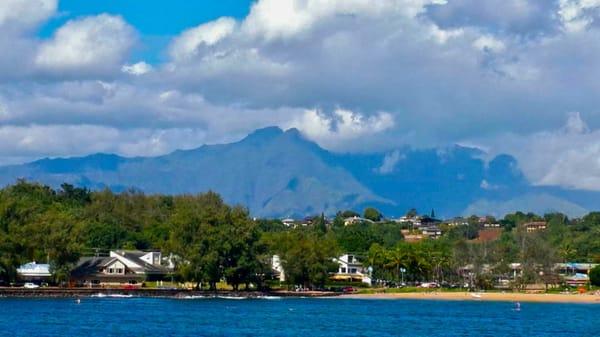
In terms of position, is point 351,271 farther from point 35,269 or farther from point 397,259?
point 35,269

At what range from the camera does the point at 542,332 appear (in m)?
91.2

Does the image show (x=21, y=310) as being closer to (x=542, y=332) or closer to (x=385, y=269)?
(x=542, y=332)

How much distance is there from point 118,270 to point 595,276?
7372 cm

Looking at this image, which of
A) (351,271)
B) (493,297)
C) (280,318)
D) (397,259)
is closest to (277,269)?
(397,259)

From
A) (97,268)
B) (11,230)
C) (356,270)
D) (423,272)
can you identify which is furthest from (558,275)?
(11,230)

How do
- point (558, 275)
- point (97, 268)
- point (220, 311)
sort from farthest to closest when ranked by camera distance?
point (558, 275) < point (97, 268) < point (220, 311)

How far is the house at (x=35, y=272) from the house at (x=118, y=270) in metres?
3.90

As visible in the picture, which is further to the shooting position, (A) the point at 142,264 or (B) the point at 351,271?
(B) the point at 351,271

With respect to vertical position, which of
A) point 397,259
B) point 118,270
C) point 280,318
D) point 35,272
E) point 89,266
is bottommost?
point 280,318

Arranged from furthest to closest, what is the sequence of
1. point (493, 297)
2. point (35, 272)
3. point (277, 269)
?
point (277, 269) < point (493, 297) < point (35, 272)

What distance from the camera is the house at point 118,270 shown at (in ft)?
478

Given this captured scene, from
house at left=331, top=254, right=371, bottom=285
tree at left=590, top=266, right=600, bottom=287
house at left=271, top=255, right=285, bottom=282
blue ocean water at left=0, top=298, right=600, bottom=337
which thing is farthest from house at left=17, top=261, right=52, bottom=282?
tree at left=590, top=266, right=600, bottom=287

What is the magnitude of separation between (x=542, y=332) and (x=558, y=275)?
3252 inches

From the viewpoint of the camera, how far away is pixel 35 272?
457ft
